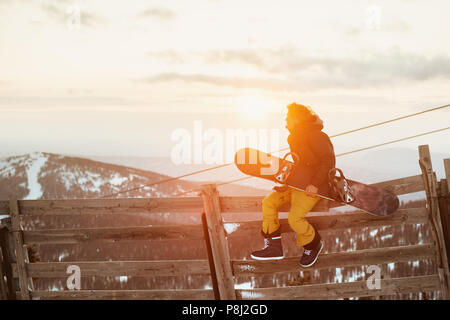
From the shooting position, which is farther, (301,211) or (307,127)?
(301,211)

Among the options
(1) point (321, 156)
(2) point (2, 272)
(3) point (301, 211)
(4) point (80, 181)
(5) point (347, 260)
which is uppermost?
(4) point (80, 181)

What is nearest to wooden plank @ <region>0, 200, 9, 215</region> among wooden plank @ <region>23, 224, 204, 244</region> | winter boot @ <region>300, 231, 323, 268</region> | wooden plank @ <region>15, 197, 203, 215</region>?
wooden plank @ <region>15, 197, 203, 215</region>

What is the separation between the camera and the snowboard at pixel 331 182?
6637 millimetres

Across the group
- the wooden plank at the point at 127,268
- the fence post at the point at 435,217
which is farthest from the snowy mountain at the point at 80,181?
the fence post at the point at 435,217

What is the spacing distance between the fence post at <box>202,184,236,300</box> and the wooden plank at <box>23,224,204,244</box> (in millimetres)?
336

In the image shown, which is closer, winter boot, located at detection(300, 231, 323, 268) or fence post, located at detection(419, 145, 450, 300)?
winter boot, located at detection(300, 231, 323, 268)

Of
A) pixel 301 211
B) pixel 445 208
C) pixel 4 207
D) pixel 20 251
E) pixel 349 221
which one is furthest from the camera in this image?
pixel 20 251

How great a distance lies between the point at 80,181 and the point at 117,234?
178814 mm

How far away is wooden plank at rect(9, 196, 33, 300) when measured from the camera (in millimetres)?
8242

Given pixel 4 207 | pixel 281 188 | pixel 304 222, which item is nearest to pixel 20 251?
pixel 4 207

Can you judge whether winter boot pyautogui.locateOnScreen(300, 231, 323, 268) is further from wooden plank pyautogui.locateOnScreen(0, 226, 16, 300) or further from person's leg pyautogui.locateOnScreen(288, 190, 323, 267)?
wooden plank pyautogui.locateOnScreen(0, 226, 16, 300)

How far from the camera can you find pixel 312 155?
257 inches

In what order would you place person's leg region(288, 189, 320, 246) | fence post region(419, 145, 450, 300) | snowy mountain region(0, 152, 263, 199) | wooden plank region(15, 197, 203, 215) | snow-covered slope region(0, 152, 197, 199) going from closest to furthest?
person's leg region(288, 189, 320, 246), fence post region(419, 145, 450, 300), wooden plank region(15, 197, 203, 215), snowy mountain region(0, 152, 263, 199), snow-covered slope region(0, 152, 197, 199)

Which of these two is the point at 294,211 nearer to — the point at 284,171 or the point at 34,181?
the point at 284,171
